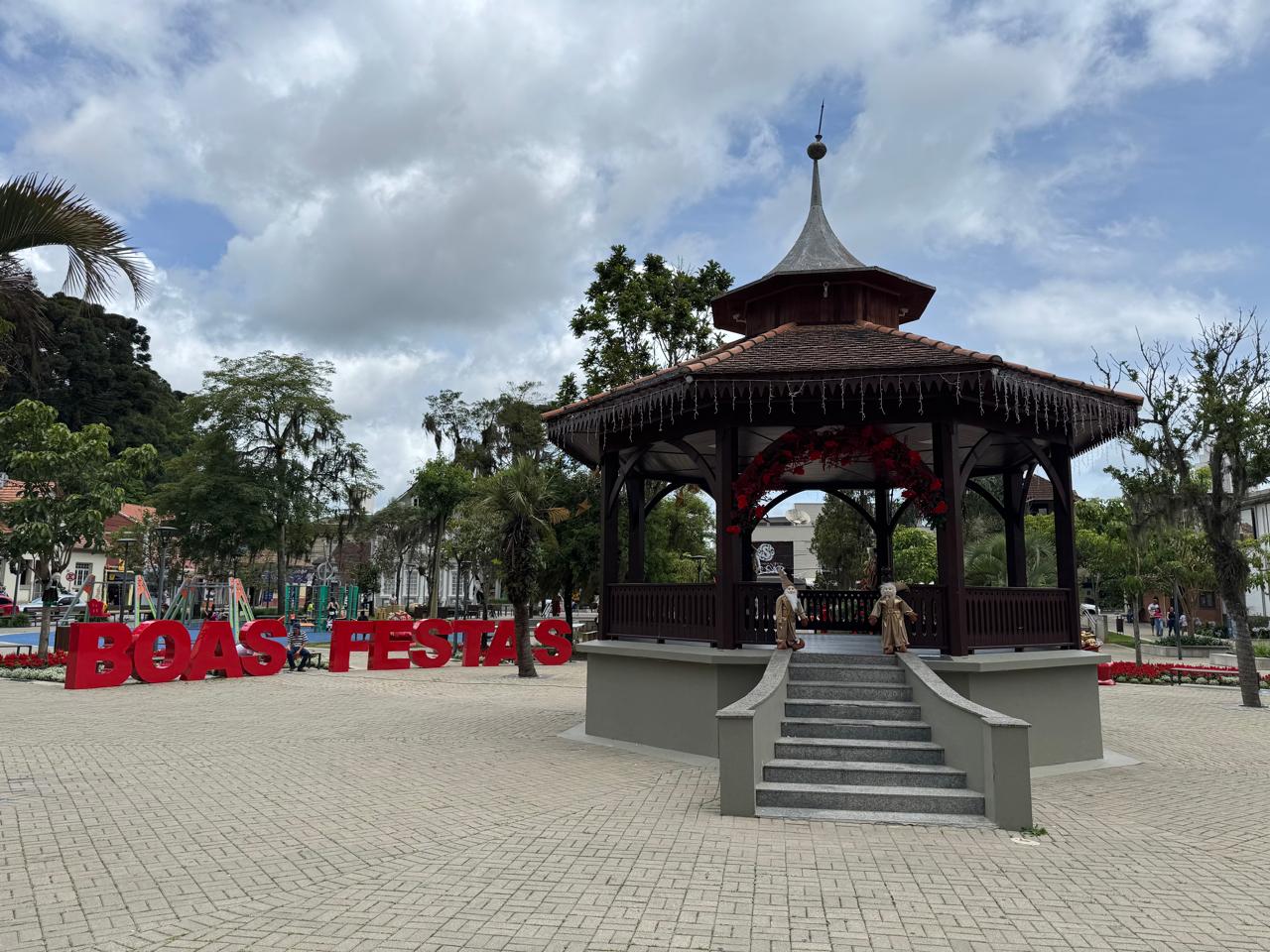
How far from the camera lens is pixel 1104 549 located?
30.9 meters

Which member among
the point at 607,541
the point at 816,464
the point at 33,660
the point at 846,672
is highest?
the point at 816,464

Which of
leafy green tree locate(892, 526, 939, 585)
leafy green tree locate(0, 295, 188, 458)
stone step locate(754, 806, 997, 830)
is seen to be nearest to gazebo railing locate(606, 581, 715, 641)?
stone step locate(754, 806, 997, 830)

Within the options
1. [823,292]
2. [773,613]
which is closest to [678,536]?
[823,292]

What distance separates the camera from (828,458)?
1112 cm

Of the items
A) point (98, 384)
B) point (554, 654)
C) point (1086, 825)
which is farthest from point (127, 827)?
point (98, 384)

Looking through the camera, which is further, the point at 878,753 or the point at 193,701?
the point at 193,701

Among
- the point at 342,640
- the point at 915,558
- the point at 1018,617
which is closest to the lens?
the point at 1018,617

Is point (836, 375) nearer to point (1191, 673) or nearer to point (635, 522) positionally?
point (635, 522)

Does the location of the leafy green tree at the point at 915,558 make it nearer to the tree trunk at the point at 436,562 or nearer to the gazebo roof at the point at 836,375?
the tree trunk at the point at 436,562

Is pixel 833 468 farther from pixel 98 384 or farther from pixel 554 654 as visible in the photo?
pixel 98 384

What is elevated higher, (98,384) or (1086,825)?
(98,384)

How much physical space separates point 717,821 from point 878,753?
199cm

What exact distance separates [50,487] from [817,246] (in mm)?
22825

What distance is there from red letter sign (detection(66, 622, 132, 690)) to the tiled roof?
12.8m
